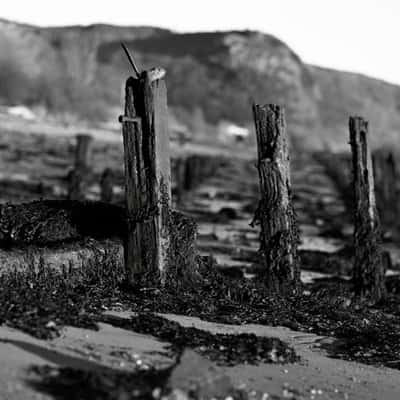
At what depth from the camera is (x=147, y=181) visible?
11562 millimetres

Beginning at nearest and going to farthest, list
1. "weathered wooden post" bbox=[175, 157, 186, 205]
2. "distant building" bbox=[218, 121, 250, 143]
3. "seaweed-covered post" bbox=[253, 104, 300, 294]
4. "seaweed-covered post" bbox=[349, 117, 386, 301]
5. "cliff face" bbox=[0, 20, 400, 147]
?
"seaweed-covered post" bbox=[253, 104, 300, 294]
"seaweed-covered post" bbox=[349, 117, 386, 301]
"weathered wooden post" bbox=[175, 157, 186, 205]
"distant building" bbox=[218, 121, 250, 143]
"cliff face" bbox=[0, 20, 400, 147]

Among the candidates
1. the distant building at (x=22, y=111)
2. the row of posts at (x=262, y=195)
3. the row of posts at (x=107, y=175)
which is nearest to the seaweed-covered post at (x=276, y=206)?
the row of posts at (x=262, y=195)

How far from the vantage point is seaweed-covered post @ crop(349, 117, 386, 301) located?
14945 mm

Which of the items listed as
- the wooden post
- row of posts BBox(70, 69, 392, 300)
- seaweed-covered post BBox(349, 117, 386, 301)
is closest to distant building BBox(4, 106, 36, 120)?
seaweed-covered post BBox(349, 117, 386, 301)

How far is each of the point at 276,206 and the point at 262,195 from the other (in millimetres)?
244

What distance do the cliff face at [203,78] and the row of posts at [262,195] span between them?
303ft

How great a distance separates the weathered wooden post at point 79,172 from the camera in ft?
80.4

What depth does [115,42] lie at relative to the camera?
14312cm

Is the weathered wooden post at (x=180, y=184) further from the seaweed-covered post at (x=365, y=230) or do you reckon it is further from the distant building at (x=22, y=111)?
the distant building at (x=22, y=111)

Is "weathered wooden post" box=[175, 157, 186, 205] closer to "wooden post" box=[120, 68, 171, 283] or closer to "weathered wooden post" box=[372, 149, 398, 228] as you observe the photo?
"weathered wooden post" box=[372, 149, 398, 228]

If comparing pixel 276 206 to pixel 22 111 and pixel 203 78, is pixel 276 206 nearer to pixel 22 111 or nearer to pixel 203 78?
pixel 22 111

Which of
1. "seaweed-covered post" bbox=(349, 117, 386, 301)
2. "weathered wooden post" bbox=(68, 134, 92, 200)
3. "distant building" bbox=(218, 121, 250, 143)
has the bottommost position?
"seaweed-covered post" bbox=(349, 117, 386, 301)

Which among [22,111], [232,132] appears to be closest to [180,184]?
[22,111]

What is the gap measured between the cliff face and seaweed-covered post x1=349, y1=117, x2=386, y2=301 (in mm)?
92281
